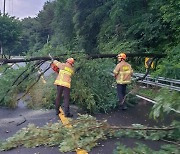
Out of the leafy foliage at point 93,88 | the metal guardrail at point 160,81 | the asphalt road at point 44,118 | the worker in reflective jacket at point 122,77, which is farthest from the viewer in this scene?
the metal guardrail at point 160,81

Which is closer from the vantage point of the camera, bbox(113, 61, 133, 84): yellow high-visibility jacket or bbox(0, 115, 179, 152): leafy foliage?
bbox(0, 115, 179, 152): leafy foliage

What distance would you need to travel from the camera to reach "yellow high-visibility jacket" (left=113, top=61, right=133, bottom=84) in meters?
9.91

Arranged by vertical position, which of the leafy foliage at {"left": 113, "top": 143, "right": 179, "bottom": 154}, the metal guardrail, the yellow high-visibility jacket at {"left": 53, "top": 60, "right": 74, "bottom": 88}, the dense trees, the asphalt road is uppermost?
the dense trees

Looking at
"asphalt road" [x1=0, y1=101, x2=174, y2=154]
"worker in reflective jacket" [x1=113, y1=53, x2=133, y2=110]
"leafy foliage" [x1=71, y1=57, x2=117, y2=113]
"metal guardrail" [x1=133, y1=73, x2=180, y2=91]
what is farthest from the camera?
"metal guardrail" [x1=133, y1=73, x2=180, y2=91]

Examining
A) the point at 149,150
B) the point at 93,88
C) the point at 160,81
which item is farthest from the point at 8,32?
the point at 149,150

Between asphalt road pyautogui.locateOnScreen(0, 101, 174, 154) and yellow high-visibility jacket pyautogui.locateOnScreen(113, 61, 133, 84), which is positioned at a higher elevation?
yellow high-visibility jacket pyautogui.locateOnScreen(113, 61, 133, 84)

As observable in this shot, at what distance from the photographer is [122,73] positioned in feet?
32.7

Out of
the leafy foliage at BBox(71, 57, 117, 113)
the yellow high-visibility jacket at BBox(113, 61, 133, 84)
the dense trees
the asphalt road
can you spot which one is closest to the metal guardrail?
the asphalt road

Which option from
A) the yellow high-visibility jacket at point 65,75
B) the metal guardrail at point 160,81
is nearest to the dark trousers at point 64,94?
the yellow high-visibility jacket at point 65,75

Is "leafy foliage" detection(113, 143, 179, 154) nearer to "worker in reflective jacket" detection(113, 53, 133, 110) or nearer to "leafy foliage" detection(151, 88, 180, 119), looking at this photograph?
"leafy foliage" detection(151, 88, 180, 119)

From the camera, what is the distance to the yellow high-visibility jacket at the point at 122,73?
32.5 ft

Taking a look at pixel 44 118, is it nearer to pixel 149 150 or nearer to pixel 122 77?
pixel 122 77

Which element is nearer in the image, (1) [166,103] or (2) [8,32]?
(1) [166,103]

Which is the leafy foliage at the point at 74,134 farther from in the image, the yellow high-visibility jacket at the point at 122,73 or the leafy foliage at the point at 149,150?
the yellow high-visibility jacket at the point at 122,73
